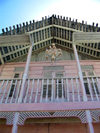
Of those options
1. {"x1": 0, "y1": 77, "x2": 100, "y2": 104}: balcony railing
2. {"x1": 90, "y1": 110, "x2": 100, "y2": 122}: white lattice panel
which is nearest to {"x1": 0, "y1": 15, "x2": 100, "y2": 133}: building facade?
{"x1": 0, "y1": 77, "x2": 100, "y2": 104}: balcony railing

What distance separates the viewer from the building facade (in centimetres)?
470

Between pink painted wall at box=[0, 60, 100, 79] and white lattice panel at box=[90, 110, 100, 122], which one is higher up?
pink painted wall at box=[0, 60, 100, 79]

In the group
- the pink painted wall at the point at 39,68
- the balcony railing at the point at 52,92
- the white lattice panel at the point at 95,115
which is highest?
the pink painted wall at the point at 39,68

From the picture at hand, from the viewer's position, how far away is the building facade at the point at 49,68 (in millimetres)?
4699

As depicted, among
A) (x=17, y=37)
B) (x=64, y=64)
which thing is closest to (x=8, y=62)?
(x=17, y=37)

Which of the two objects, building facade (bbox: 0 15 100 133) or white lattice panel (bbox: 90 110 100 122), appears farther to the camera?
building facade (bbox: 0 15 100 133)

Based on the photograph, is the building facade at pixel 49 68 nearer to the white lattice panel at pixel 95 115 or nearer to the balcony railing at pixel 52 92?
the balcony railing at pixel 52 92

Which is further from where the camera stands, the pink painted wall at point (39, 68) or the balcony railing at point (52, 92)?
the pink painted wall at point (39, 68)

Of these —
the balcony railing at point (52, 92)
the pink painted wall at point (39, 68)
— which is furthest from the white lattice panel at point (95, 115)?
the pink painted wall at point (39, 68)

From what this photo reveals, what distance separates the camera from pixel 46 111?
395 cm

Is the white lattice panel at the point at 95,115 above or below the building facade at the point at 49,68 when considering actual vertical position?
below

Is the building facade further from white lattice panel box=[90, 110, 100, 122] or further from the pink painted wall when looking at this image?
white lattice panel box=[90, 110, 100, 122]

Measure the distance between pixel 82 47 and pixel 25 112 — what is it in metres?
4.99

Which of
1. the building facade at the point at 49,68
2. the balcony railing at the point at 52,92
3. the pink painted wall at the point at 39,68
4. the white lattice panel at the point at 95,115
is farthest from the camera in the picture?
the pink painted wall at the point at 39,68
